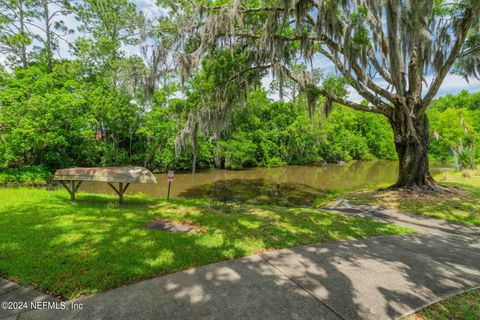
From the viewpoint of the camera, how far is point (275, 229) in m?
4.75

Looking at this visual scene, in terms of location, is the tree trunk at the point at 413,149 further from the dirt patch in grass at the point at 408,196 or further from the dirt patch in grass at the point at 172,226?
the dirt patch in grass at the point at 172,226

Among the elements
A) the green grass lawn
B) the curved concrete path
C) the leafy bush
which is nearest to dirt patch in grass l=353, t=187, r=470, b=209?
the green grass lawn

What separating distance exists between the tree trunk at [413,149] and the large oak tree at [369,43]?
0.10 feet

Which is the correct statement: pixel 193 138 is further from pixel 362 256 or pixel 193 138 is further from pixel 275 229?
pixel 362 256

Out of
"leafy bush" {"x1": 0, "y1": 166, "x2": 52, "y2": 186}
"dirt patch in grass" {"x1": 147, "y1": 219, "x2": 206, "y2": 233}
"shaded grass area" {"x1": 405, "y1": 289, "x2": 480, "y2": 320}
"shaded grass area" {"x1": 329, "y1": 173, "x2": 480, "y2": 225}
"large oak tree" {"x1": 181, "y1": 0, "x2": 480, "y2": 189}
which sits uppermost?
"large oak tree" {"x1": 181, "y1": 0, "x2": 480, "y2": 189}

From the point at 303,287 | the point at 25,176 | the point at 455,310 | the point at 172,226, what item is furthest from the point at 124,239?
the point at 25,176

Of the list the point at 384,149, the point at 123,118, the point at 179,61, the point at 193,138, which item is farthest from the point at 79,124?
the point at 384,149

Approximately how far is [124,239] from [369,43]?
9.14 m

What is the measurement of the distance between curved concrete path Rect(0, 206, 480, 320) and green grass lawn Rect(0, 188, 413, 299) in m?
0.30

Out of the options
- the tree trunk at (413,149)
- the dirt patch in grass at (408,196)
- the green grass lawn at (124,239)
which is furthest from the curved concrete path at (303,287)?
the tree trunk at (413,149)

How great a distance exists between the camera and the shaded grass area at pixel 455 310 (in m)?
2.25

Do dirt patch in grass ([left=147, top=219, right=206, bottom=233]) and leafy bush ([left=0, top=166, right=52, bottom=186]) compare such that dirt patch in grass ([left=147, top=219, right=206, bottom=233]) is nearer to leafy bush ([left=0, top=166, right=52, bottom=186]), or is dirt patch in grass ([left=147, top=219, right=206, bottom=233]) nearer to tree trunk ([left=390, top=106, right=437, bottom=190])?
tree trunk ([left=390, top=106, right=437, bottom=190])

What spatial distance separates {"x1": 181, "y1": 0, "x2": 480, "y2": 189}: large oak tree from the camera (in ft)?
22.1

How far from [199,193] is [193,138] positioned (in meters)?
3.62
